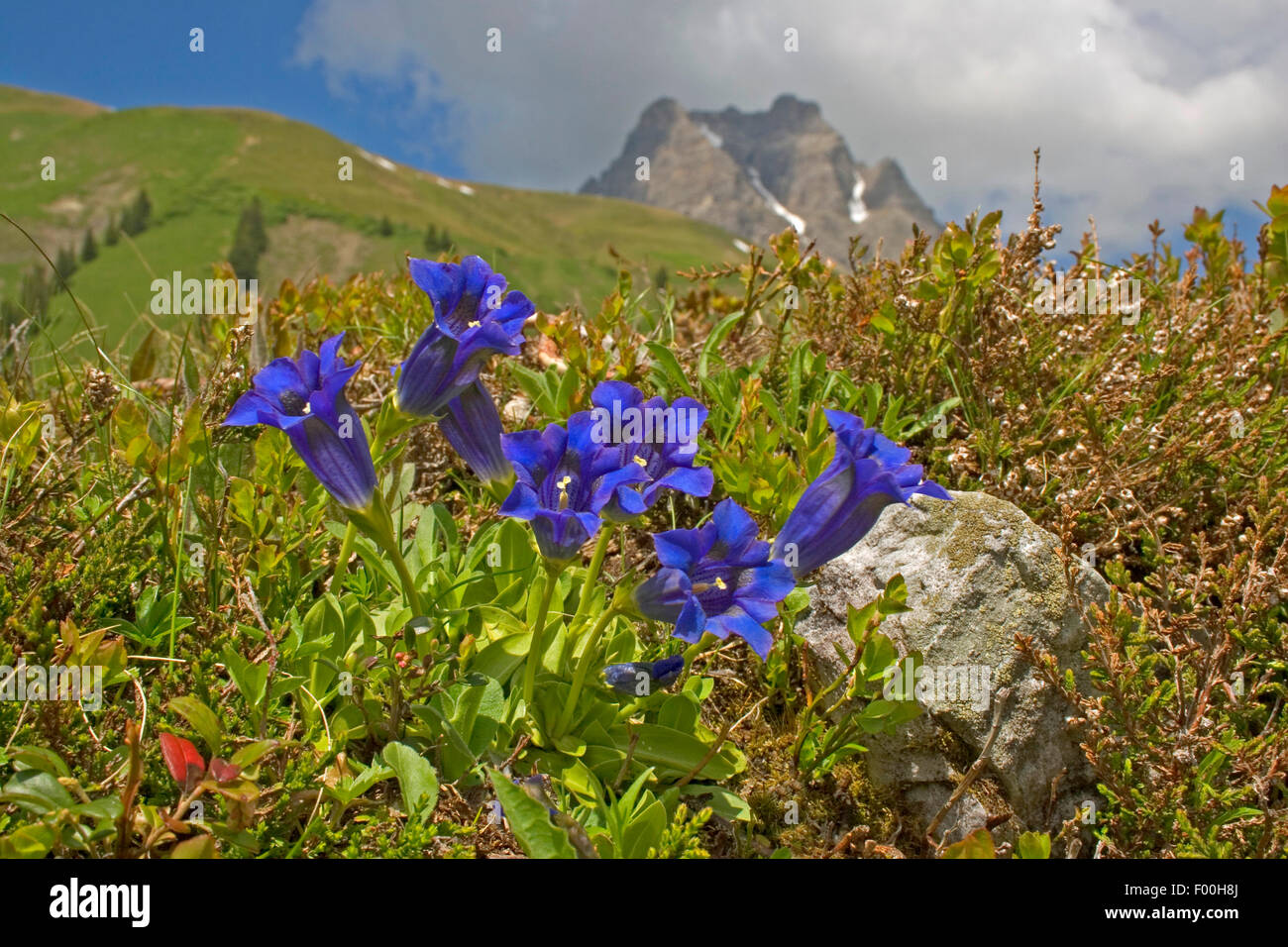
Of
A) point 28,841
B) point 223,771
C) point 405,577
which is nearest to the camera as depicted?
point 28,841

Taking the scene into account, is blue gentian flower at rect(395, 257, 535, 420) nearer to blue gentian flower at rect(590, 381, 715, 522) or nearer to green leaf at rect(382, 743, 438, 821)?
blue gentian flower at rect(590, 381, 715, 522)

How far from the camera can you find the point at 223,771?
2.05m

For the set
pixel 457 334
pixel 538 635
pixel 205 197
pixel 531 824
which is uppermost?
pixel 205 197

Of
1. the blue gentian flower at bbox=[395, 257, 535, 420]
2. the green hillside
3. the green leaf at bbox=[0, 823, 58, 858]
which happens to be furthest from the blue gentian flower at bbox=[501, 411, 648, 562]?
the green hillside

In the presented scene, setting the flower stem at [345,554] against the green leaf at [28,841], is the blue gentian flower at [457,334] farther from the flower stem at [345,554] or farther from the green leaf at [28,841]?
the green leaf at [28,841]

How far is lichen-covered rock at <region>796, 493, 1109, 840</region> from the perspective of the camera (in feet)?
9.15

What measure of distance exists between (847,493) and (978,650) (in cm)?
101

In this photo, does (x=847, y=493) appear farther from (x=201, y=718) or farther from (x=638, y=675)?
(x=201, y=718)

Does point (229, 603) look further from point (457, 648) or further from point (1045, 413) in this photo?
point (1045, 413)

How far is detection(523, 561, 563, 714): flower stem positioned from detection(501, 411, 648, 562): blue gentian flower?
2.8 inches

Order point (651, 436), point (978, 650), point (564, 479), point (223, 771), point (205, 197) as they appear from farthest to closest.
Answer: point (205, 197) → point (978, 650) → point (651, 436) → point (564, 479) → point (223, 771)

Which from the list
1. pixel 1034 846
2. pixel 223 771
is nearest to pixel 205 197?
pixel 223 771
